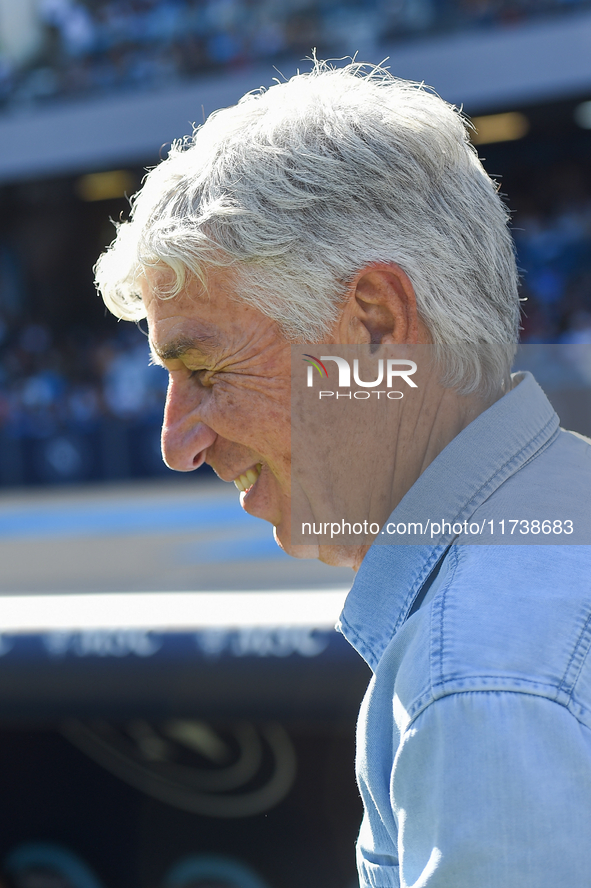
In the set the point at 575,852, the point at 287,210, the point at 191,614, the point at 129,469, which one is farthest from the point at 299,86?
the point at 129,469

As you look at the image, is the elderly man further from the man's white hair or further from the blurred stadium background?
the blurred stadium background

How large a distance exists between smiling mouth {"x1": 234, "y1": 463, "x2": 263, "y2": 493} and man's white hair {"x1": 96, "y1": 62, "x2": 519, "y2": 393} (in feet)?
0.63

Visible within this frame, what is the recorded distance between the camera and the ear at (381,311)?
0.91 metres

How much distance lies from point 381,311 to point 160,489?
8.12 meters

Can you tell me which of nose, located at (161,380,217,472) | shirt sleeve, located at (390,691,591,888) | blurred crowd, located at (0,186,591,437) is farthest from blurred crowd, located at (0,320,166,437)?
shirt sleeve, located at (390,691,591,888)

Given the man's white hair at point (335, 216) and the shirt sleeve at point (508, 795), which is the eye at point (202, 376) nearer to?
the man's white hair at point (335, 216)

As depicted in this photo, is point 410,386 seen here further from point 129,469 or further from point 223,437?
point 129,469

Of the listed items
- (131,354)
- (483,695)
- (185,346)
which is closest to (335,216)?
(185,346)

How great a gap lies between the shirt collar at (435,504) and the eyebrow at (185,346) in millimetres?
303

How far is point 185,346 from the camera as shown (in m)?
1.01

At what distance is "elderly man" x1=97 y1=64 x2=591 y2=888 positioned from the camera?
693mm
